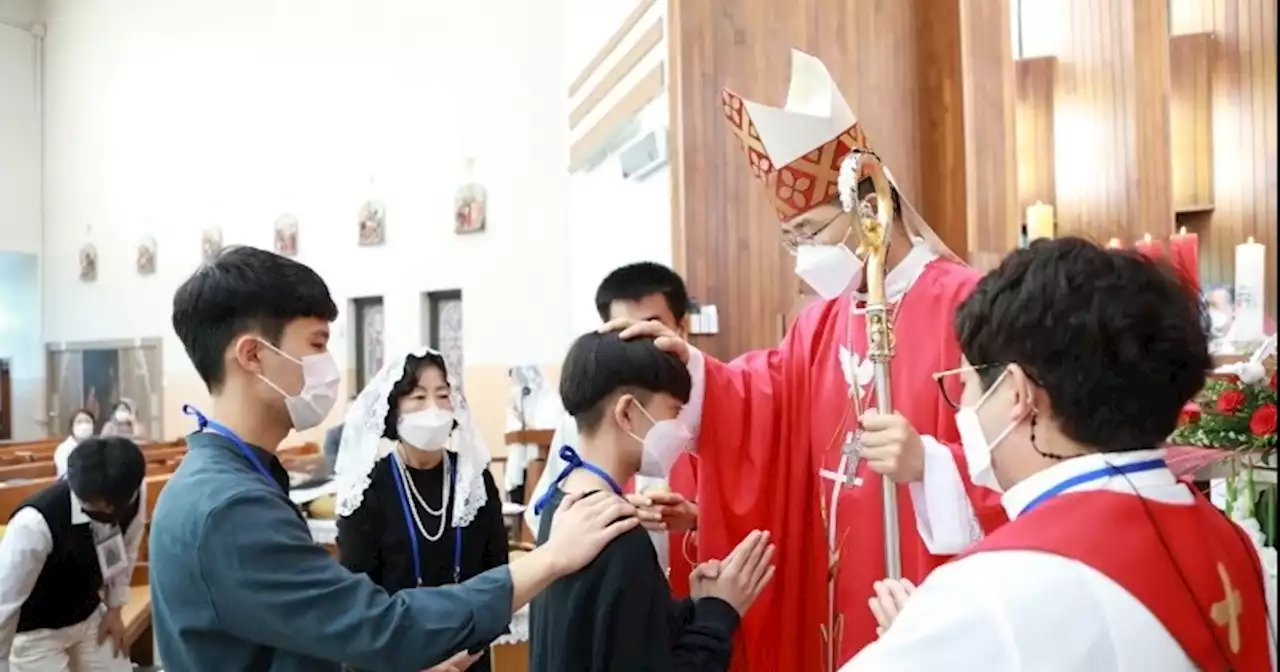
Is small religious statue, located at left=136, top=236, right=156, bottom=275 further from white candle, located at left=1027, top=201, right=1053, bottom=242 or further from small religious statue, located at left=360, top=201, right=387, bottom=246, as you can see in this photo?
white candle, located at left=1027, top=201, right=1053, bottom=242

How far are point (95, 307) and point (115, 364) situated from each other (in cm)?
97

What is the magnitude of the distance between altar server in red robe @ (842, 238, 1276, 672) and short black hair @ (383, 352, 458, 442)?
2102mm

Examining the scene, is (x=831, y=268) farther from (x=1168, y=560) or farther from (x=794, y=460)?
(x=1168, y=560)

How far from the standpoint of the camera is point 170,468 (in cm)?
916

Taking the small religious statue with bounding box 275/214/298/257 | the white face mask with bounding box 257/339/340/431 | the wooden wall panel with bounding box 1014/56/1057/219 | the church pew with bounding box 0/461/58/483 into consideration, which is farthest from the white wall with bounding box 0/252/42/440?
the white face mask with bounding box 257/339/340/431

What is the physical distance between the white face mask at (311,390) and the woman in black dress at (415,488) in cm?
115

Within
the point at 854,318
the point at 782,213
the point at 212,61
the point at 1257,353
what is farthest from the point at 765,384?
the point at 212,61

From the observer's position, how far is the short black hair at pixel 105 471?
3.51 meters

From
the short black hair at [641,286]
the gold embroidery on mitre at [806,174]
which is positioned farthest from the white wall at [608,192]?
the gold embroidery on mitre at [806,174]

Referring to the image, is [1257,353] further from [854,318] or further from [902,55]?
[902,55]

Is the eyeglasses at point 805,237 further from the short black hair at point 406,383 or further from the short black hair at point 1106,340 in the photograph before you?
the short black hair at point 406,383

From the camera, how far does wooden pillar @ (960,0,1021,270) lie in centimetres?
442

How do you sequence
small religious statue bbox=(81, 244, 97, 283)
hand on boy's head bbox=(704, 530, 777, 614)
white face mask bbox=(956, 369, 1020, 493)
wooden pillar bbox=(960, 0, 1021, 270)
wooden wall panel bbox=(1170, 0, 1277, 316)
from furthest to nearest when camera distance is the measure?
small religious statue bbox=(81, 244, 97, 283) < wooden wall panel bbox=(1170, 0, 1277, 316) < wooden pillar bbox=(960, 0, 1021, 270) < hand on boy's head bbox=(704, 530, 777, 614) < white face mask bbox=(956, 369, 1020, 493)

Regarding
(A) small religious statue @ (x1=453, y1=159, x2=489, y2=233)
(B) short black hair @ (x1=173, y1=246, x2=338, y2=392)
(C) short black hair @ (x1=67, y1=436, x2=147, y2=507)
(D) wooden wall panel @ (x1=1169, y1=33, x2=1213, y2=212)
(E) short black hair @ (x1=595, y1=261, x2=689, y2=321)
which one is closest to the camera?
(B) short black hair @ (x1=173, y1=246, x2=338, y2=392)
